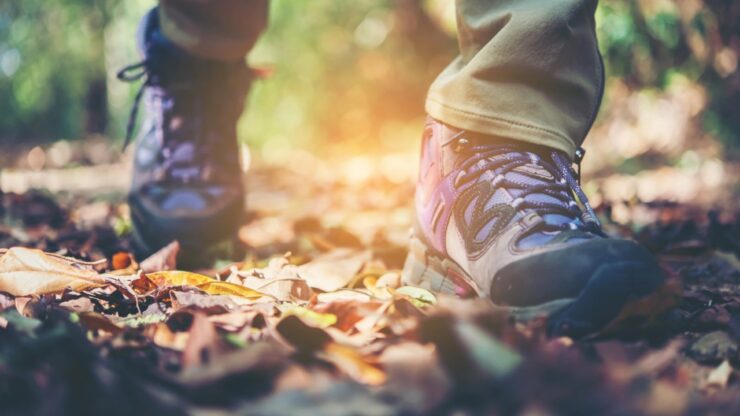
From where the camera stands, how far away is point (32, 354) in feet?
2.57

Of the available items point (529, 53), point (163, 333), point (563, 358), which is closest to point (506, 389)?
point (563, 358)

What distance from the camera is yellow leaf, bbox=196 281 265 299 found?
117 centimetres

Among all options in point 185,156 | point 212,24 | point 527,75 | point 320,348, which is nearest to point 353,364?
point 320,348

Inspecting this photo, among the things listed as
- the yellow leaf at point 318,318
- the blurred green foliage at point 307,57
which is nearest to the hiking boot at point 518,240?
the yellow leaf at point 318,318

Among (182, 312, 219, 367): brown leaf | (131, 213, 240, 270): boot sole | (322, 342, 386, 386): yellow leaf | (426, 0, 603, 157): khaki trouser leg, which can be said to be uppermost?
(426, 0, 603, 157): khaki trouser leg

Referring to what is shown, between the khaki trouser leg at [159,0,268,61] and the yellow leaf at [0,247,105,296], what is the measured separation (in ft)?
2.35

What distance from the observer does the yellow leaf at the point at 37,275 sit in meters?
1.13

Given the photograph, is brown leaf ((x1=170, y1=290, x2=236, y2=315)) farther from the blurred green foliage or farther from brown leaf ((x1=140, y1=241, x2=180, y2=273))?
the blurred green foliage

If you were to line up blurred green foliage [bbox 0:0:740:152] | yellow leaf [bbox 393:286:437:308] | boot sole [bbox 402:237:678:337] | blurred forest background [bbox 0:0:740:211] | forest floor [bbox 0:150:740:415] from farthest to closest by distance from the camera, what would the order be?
blurred green foliage [bbox 0:0:740:152] < blurred forest background [bbox 0:0:740:211] < yellow leaf [bbox 393:286:437:308] < boot sole [bbox 402:237:678:337] < forest floor [bbox 0:150:740:415]

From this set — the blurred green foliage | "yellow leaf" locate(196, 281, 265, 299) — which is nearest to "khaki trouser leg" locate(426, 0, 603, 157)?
"yellow leaf" locate(196, 281, 265, 299)

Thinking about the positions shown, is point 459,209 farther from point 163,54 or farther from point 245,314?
point 163,54

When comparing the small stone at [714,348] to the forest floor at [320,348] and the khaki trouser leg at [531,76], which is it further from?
the khaki trouser leg at [531,76]

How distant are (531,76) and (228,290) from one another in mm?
698

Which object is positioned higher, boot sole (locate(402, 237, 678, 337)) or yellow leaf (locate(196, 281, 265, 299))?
boot sole (locate(402, 237, 678, 337))
